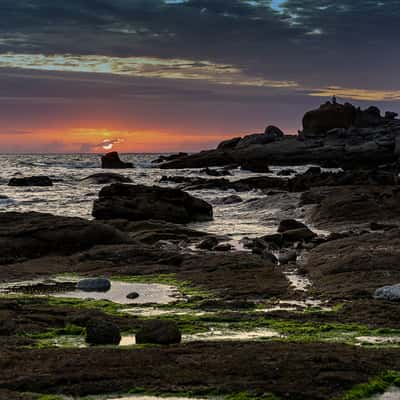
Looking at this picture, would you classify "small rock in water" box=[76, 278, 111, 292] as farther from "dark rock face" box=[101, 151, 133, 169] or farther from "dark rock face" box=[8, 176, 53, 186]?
"dark rock face" box=[101, 151, 133, 169]

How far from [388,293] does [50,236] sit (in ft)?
34.9

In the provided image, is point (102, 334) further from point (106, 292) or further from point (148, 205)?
point (148, 205)

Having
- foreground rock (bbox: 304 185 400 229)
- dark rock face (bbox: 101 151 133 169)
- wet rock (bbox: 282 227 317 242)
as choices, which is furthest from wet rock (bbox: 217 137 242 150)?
wet rock (bbox: 282 227 317 242)

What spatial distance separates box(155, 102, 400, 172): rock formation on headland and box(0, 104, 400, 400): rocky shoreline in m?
60.1

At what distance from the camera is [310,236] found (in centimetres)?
2283

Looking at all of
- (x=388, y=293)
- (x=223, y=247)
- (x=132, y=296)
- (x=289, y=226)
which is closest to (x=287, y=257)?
(x=223, y=247)

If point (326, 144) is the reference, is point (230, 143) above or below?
below

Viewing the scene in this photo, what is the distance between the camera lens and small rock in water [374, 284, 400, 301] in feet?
41.4

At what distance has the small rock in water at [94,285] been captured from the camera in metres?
15.0

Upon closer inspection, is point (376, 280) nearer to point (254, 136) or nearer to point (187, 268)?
point (187, 268)

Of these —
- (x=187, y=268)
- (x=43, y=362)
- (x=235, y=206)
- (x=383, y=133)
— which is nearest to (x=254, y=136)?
(x=383, y=133)

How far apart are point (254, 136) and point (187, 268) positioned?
4058 inches

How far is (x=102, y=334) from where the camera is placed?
31.3 feet

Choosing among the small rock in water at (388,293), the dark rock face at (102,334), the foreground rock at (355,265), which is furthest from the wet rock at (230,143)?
the dark rock face at (102,334)
